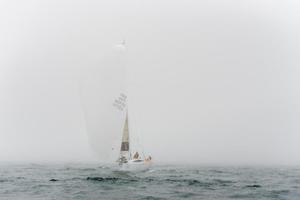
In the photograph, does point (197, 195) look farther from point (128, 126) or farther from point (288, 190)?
point (128, 126)

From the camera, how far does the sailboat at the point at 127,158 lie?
210 ft

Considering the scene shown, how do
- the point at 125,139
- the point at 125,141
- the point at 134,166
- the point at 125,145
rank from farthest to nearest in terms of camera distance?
1. the point at 125,139
2. the point at 125,141
3. the point at 125,145
4. the point at 134,166

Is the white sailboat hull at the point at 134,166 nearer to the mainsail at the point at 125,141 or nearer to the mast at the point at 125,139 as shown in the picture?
the mainsail at the point at 125,141

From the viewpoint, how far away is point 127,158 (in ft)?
228

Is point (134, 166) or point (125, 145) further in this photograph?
point (125, 145)

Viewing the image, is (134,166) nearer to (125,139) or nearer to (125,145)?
(125,145)

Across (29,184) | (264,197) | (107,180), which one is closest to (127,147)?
(107,180)

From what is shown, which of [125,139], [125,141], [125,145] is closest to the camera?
[125,145]

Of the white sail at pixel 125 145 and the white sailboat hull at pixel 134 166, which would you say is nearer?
the white sailboat hull at pixel 134 166

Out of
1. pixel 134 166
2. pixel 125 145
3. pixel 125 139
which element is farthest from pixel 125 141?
pixel 134 166

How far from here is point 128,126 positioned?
7294cm

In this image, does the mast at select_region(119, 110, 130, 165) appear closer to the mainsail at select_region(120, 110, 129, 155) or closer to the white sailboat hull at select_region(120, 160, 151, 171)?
the mainsail at select_region(120, 110, 129, 155)

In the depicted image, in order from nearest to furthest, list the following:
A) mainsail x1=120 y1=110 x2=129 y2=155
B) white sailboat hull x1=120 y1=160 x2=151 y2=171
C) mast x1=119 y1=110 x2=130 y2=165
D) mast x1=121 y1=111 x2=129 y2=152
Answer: white sailboat hull x1=120 y1=160 x2=151 y2=171 → mast x1=119 y1=110 x2=130 y2=165 → mainsail x1=120 y1=110 x2=129 y2=155 → mast x1=121 y1=111 x2=129 y2=152

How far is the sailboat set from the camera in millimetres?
64062
